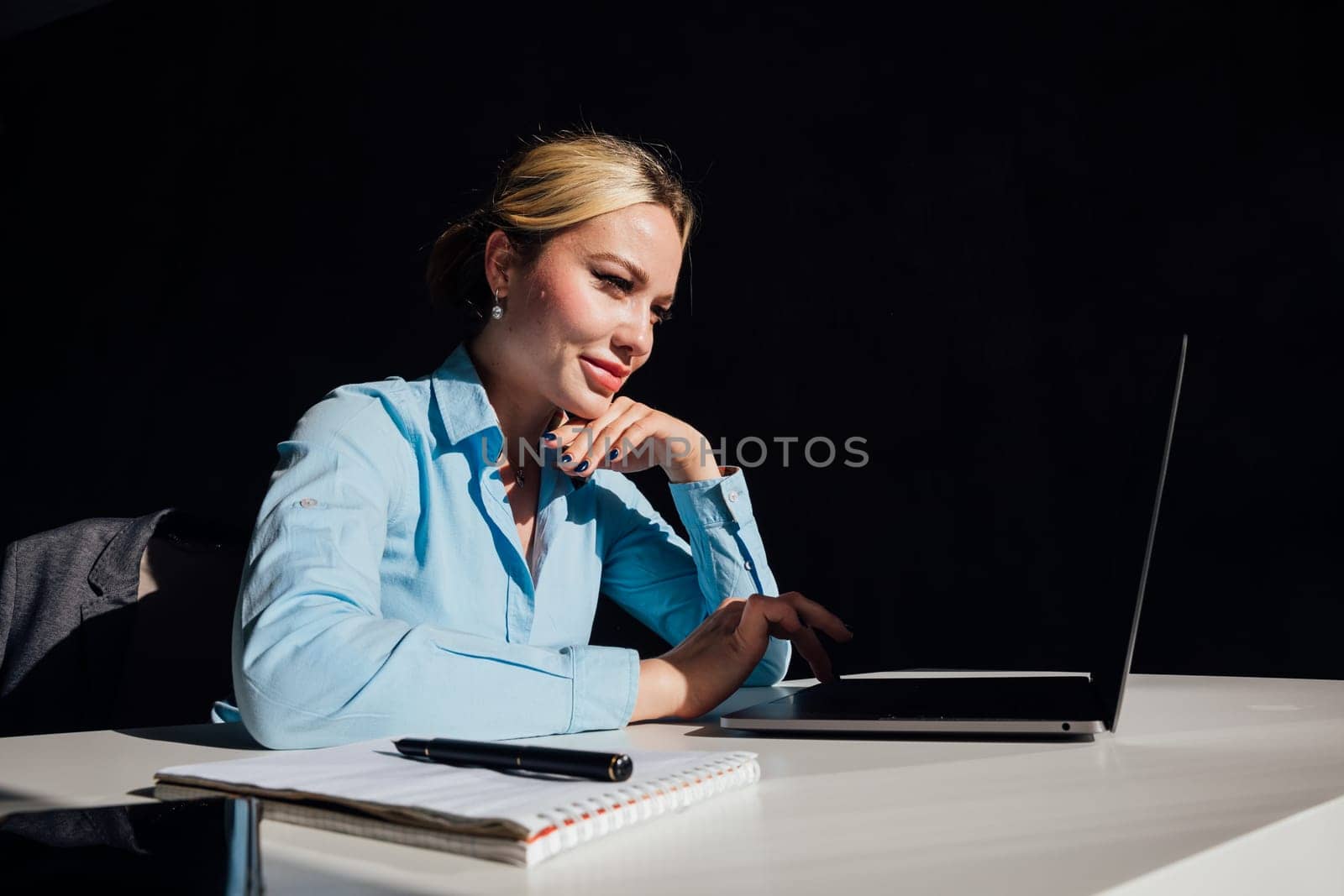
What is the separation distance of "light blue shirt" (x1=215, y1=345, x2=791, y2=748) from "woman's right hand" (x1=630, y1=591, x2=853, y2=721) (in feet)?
0.15

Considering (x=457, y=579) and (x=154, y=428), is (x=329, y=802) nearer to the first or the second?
(x=457, y=579)

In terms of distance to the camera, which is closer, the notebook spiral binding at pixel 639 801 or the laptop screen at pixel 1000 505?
the notebook spiral binding at pixel 639 801

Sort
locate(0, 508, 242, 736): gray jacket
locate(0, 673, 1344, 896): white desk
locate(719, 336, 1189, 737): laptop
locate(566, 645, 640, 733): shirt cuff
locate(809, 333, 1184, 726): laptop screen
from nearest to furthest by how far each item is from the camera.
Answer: locate(0, 673, 1344, 896): white desk, locate(719, 336, 1189, 737): laptop, locate(566, 645, 640, 733): shirt cuff, locate(0, 508, 242, 736): gray jacket, locate(809, 333, 1184, 726): laptop screen

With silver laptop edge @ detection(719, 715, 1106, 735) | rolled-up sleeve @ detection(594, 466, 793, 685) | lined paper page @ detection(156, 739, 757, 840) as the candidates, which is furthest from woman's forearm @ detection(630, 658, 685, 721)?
rolled-up sleeve @ detection(594, 466, 793, 685)

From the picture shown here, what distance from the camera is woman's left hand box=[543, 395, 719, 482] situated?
1.45 metres

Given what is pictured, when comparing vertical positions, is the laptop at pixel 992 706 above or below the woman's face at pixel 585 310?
below

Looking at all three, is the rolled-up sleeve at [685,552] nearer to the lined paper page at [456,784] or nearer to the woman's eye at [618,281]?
the woman's eye at [618,281]

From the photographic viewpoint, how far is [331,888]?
1.46 ft

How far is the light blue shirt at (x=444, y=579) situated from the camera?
0.88 metres

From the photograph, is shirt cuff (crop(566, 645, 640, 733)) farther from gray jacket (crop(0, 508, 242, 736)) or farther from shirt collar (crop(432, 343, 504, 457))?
gray jacket (crop(0, 508, 242, 736))

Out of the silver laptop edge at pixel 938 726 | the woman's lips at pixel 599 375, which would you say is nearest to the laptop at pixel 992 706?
the silver laptop edge at pixel 938 726

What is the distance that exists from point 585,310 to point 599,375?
0.09m

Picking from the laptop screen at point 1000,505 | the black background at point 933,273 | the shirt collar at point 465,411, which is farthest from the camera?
the laptop screen at point 1000,505

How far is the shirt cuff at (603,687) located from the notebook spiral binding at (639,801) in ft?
1.01
